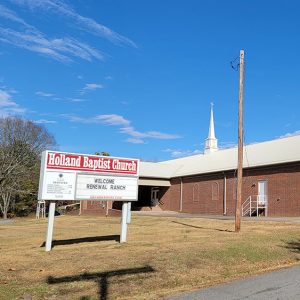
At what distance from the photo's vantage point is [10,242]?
16.2m

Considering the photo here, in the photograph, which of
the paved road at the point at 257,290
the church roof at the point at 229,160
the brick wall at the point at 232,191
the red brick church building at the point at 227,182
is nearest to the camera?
the paved road at the point at 257,290

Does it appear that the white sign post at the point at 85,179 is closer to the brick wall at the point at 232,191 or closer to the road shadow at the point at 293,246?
the road shadow at the point at 293,246

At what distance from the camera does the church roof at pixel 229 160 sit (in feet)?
116

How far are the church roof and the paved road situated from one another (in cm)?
2453

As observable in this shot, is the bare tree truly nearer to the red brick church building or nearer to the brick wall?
the red brick church building

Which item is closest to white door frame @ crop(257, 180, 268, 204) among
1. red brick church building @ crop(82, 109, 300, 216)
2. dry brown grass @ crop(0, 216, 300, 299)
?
red brick church building @ crop(82, 109, 300, 216)

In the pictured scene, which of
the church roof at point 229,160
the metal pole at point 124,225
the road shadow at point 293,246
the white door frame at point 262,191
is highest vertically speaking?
the church roof at point 229,160

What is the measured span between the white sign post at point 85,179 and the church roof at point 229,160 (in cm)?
2022

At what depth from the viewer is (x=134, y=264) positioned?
35.2 ft

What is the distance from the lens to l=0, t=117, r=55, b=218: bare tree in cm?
5641

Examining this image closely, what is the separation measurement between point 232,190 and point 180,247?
26.9 m

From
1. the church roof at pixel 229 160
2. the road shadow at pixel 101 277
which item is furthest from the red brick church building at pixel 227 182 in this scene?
the road shadow at pixel 101 277

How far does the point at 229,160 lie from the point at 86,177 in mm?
28996

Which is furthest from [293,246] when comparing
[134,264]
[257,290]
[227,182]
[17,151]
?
[17,151]
